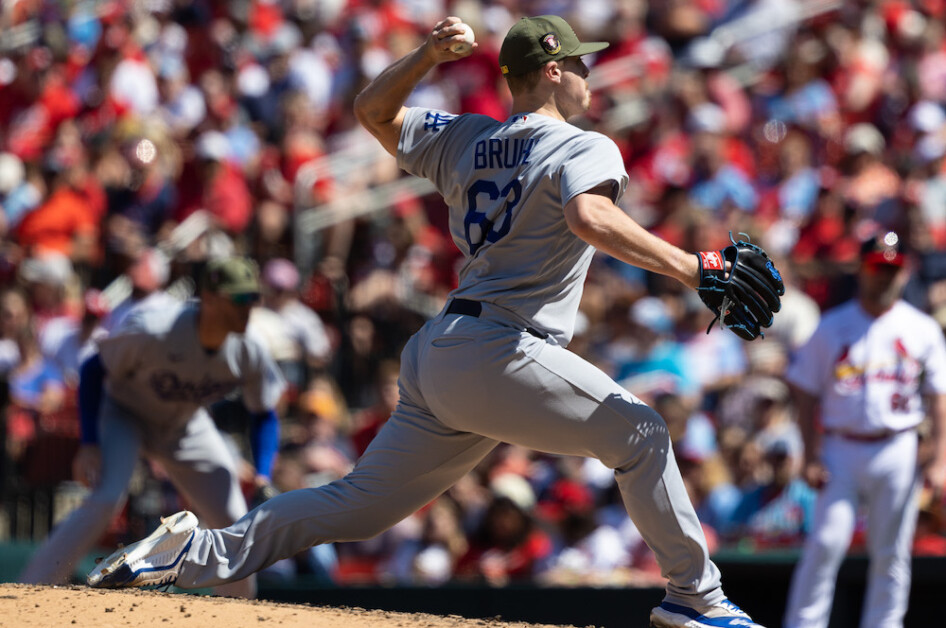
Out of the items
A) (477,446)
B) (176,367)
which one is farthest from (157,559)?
(176,367)

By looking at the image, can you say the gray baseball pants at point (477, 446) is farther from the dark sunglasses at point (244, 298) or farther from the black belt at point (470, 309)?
the dark sunglasses at point (244, 298)

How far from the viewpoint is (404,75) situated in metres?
4.27

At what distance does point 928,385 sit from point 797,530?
1.63 m

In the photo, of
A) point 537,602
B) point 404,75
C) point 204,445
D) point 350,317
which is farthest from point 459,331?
point 350,317

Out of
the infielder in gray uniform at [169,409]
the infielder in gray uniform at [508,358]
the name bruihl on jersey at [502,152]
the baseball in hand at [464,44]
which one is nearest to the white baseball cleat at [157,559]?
the infielder in gray uniform at [508,358]

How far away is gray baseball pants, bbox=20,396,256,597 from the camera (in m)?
6.09

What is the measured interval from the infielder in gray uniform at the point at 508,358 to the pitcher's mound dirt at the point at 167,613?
13cm

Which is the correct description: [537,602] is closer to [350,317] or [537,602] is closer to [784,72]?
[350,317]

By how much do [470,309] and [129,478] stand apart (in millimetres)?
2950

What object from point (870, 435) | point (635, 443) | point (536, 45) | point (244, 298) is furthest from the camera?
point (870, 435)

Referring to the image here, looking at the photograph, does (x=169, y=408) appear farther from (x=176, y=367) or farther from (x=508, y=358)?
(x=508, y=358)

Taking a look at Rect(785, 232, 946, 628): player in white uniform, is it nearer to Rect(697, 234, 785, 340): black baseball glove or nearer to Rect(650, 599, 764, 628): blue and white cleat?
Rect(650, 599, 764, 628): blue and white cleat

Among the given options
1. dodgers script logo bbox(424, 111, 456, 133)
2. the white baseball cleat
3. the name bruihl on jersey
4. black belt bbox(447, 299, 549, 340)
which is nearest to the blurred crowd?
the white baseball cleat

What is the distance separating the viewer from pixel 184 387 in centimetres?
633
